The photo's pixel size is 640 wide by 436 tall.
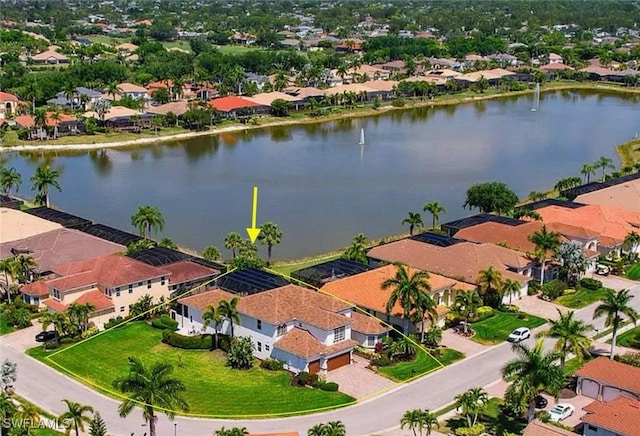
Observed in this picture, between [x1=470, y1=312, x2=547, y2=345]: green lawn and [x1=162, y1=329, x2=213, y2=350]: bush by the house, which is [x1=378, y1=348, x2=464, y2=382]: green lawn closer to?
[x1=470, y1=312, x2=547, y2=345]: green lawn

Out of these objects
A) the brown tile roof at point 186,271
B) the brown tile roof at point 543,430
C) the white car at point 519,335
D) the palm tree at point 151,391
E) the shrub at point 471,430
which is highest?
the palm tree at point 151,391

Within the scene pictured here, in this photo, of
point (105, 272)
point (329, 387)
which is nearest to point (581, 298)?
point (329, 387)

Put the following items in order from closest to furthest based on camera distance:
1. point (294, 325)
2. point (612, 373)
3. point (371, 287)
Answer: point (612, 373)
point (294, 325)
point (371, 287)

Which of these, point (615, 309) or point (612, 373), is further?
point (615, 309)

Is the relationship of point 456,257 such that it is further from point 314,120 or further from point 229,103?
point 229,103

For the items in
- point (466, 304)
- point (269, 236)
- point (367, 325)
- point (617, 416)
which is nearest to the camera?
point (617, 416)

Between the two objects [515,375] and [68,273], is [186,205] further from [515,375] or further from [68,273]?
[515,375]

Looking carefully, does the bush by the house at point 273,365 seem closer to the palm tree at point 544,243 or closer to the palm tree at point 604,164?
the palm tree at point 544,243

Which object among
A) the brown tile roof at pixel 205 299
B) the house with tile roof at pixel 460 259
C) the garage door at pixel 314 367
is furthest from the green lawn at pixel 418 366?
the brown tile roof at pixel 205 299
